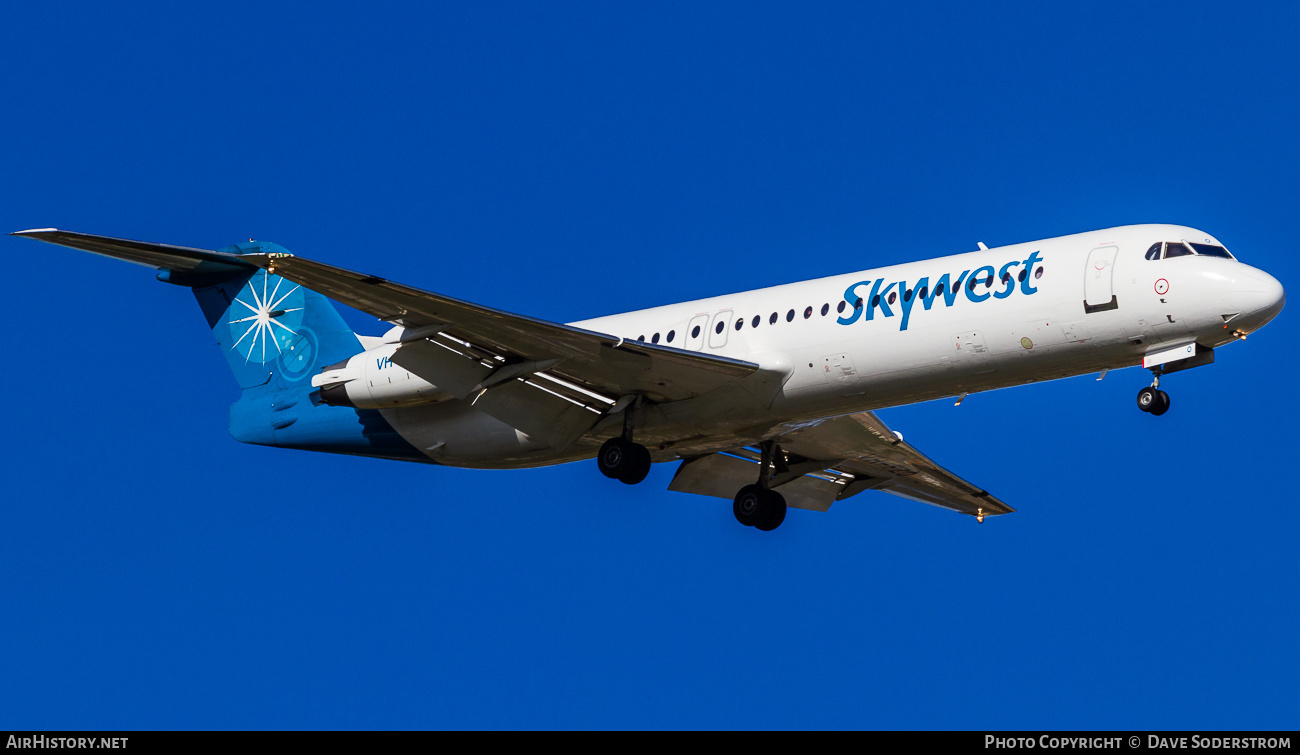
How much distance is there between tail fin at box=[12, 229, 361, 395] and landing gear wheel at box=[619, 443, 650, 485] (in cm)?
712

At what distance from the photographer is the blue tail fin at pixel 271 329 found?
30.6 meters

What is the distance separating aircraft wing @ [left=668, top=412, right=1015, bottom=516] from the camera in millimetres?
28781

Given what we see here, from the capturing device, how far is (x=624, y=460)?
26.3m

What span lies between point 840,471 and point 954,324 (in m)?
7.38

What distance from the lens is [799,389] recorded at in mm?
A: 25344

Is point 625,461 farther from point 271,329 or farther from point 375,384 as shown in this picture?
point 271,329
